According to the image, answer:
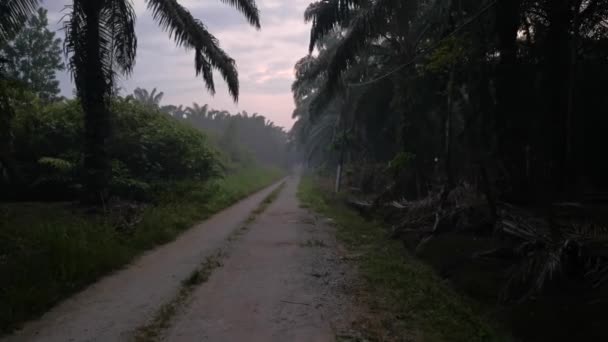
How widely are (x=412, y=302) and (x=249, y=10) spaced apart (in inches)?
320

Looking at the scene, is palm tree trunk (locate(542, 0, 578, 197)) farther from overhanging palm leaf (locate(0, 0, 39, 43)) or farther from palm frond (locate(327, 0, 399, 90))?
overhanging palm leaf (locate(0, 0, 39, 43))

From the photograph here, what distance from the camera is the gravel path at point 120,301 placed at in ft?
12.0

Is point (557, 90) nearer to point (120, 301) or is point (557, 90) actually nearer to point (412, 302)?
point (412, 302)

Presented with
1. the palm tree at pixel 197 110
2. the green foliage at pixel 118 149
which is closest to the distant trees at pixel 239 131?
the palm tree at pixel 197 110

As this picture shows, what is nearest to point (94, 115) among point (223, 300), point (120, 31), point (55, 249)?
point (120, 31)

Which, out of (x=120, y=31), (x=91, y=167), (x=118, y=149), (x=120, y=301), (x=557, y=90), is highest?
(x=120, y=31)

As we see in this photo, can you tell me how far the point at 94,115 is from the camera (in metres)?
8.32

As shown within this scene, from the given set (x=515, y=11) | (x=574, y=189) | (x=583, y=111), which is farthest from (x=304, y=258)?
(x=583, y=111)

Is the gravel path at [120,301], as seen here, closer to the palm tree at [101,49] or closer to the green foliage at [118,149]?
the palm tree at [101,49]

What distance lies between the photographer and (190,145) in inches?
545

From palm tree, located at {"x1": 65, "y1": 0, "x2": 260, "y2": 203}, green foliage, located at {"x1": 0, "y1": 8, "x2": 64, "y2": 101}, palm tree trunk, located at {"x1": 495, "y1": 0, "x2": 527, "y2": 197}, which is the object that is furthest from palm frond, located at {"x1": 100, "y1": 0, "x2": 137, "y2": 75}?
green foliage, located at {"x1": 0, "y1": 8, "x2": 64, "y2": 101}

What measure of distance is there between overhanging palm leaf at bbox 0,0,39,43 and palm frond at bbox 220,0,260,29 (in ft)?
15.0

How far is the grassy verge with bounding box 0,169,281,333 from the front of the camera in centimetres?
424

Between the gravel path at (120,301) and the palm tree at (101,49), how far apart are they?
263 centimetres
